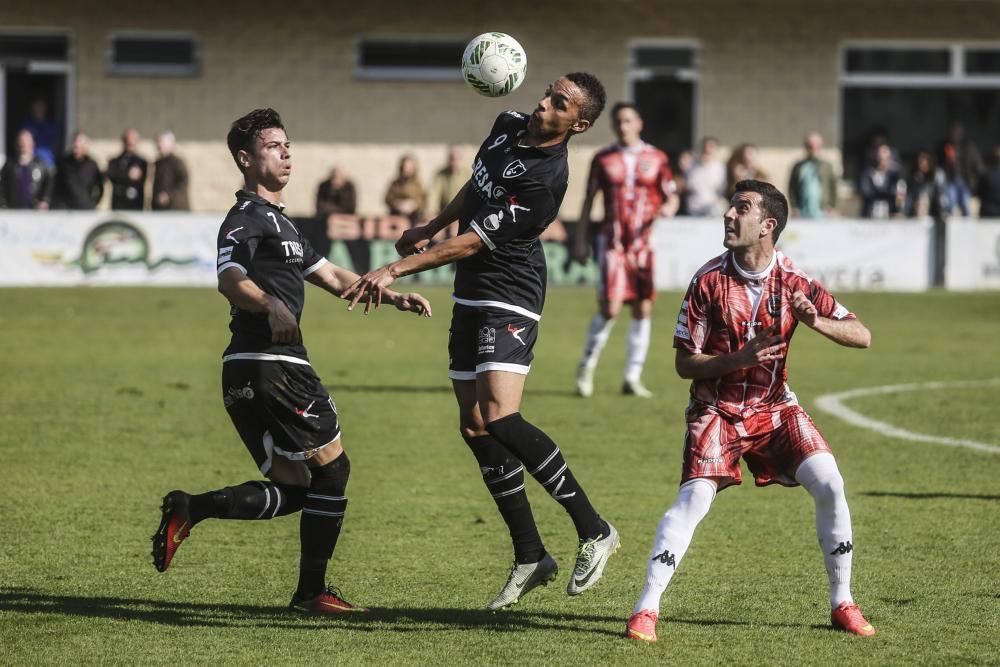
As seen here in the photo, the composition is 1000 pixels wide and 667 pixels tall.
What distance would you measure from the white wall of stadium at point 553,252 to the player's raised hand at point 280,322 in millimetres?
15428

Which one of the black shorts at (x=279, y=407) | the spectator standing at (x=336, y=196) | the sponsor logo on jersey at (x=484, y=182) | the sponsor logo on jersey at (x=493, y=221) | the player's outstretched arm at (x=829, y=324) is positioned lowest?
the black shorts at (x=279, y=407)

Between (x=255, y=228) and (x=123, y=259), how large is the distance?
51.9ft

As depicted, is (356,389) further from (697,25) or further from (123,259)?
(697,25)

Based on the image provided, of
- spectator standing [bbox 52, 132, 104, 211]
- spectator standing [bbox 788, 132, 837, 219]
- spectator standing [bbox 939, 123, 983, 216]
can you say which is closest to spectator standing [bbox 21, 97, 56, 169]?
spectator standing [bbox 52, 132, 104, 211]

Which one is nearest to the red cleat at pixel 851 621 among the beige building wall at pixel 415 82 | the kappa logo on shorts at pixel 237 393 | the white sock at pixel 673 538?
the white sock at pixel 673 538

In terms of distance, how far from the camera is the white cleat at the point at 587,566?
6402 millimetres

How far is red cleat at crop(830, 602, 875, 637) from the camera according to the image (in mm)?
6023

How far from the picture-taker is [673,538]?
19.3 feet

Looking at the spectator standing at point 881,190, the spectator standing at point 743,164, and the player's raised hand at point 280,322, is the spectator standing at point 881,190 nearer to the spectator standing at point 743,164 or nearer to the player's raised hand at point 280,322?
the spectator standing at point 743,164

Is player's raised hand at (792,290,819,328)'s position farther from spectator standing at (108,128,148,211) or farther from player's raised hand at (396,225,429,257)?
spectator standing at (108,128,148,211)

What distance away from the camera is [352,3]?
2792 centimetres

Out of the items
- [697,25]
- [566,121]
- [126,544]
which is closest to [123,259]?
[697,25]

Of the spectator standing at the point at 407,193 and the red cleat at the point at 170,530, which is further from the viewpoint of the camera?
the spectator standing at the point at 407,193

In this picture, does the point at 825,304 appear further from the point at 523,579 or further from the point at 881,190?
the point at 881,190
